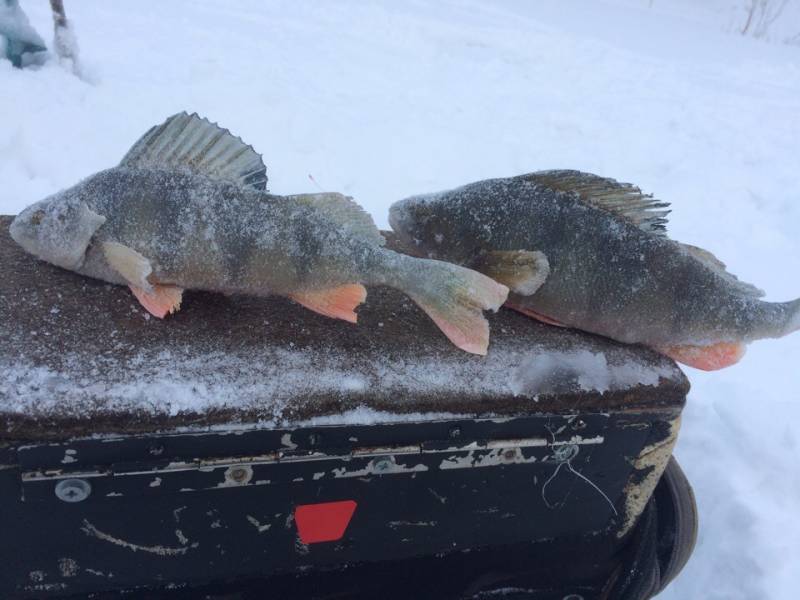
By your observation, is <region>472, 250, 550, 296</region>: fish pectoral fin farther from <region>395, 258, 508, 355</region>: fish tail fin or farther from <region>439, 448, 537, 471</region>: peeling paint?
<region>439, 448, 537, 471</region>: peeling paint

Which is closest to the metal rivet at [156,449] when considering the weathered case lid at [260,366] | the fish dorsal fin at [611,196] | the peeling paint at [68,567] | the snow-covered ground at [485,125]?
the weathered case lid at [260,366]

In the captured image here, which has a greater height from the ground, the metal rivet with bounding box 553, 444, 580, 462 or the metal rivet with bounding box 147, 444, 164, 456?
the metal rivet with bounding box 147, 444, 164, 456

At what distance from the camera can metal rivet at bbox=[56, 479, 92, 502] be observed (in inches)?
44.5

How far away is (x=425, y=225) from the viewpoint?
1.52m

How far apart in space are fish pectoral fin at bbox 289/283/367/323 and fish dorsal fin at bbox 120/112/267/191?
25 cm

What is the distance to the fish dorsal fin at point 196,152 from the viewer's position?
4.41 ft

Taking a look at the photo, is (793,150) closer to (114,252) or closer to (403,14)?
(403,14)

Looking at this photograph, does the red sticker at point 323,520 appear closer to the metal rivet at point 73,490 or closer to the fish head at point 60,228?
the metal rivet at point 73,490

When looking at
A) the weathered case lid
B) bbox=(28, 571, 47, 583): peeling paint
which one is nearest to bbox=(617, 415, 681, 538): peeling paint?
the weathered case lid

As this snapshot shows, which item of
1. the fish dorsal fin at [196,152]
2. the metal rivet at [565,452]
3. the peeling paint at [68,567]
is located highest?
the fish dorsal fin at [196,152]

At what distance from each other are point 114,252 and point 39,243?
17 centimetres

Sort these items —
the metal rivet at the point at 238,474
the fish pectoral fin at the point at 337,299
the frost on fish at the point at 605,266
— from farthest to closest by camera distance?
the frost on fish at the point at 605,266
the fish pectoral fin at the point at 337,299
the metal rivet at the point at 238,474

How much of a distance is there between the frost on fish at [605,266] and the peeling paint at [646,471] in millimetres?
175

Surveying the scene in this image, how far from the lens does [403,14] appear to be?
258 inches
